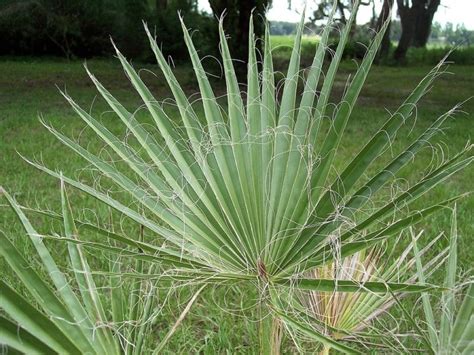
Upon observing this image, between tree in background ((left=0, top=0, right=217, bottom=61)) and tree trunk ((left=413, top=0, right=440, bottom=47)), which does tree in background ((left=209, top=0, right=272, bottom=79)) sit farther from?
tree trunk ((left=413, top=0, right=440, bottom=47))

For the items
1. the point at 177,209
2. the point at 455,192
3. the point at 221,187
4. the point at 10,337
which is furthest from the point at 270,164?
the point at 455,192

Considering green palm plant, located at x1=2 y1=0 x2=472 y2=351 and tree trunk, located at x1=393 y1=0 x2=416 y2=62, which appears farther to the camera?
tree trunk, located at x1=393 y1=0 x2=416 y2=62

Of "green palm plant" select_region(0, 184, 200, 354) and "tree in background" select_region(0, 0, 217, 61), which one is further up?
"green palm plant" select_region(0, 184, 200, 354)

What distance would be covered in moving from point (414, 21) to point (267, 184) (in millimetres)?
17866

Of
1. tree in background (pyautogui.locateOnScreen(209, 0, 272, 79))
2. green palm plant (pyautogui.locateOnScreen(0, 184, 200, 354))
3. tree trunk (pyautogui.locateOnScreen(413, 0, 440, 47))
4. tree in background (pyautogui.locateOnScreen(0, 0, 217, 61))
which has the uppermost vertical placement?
green palm plant (pyautogui.locateOnScreen(0, 184, 200, 354))

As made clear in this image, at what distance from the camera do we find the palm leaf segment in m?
1.19

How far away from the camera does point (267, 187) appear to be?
1.31 m

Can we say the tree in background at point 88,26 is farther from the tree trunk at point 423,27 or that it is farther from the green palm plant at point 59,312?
the green palm plant at point 59,312

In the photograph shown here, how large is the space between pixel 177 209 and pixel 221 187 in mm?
111

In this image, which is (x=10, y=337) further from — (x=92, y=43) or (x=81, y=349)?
(x=92, y=43)

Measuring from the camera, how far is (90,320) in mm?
1176

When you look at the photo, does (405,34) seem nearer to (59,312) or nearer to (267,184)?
(267,184)

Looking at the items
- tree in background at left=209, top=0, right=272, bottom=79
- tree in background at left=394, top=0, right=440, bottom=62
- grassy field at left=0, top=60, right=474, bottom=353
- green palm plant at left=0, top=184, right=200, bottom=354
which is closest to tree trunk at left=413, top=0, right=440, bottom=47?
tree in background at left=394, top=0, right=440, bottom=62

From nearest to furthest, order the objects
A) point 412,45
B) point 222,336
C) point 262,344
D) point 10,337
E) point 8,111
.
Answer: point 10,337, point 262,344, point 222,336, point 8,111, point 412,45
